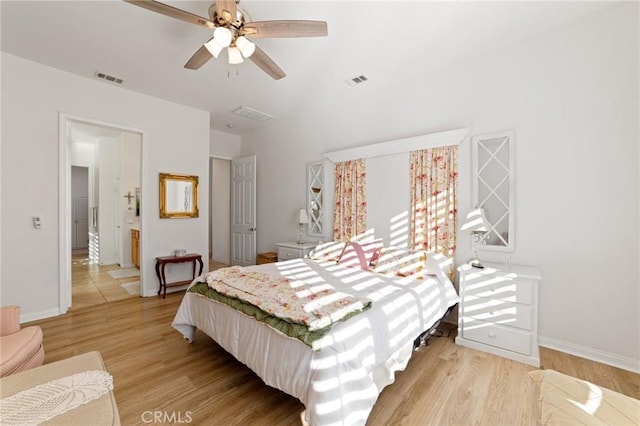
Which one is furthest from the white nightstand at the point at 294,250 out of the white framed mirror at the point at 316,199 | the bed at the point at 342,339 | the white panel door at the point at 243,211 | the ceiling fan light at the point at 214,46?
the ceiling fan light at the point at 214,46

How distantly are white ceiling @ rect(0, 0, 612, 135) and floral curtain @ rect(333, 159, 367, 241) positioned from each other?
1.09 meters

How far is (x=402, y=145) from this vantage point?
3299 mm

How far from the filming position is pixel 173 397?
1812 mm

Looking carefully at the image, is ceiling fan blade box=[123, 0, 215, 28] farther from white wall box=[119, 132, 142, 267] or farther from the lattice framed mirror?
white wall box=[119, 132, 142, 267]

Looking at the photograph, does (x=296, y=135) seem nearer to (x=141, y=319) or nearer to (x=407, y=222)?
(x=407, y=222)

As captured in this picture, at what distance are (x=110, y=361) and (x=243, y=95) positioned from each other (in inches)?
136

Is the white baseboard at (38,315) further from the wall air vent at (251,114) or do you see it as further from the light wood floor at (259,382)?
the wall air vent at (251,114)

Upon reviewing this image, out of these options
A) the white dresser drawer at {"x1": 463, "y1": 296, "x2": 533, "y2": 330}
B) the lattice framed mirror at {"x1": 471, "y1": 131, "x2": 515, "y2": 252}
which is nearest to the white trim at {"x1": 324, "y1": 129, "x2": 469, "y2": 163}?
the lattice framed mirror at {"x1": 471, "y1": 131, "x2": 515, "y2": 252}

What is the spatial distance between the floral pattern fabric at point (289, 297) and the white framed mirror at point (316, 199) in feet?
6.39

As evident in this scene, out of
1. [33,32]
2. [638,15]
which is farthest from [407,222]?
[33,32]

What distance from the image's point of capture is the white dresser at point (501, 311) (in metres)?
2.25

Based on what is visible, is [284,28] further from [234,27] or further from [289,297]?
[289,297]

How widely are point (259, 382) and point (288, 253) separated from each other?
7.35ft

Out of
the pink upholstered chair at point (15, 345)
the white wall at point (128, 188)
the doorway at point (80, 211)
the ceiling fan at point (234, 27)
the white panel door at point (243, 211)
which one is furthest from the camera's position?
the doorway at point (80, 211)
